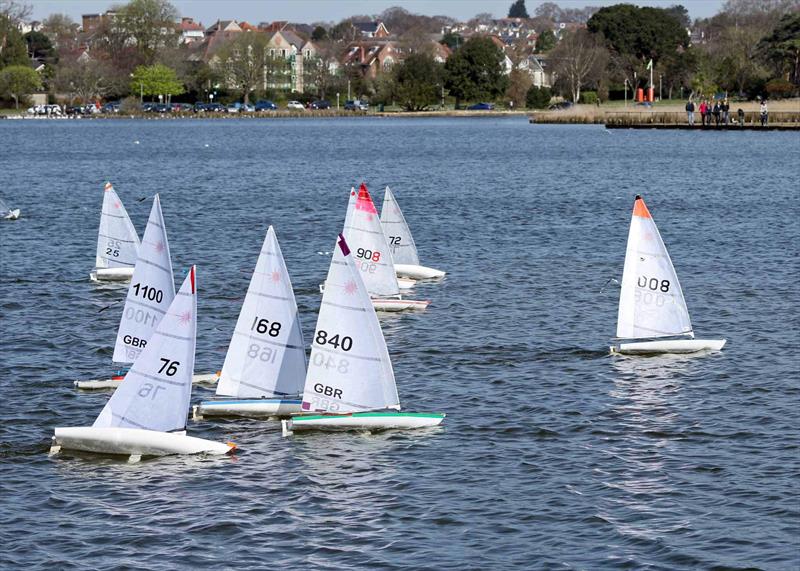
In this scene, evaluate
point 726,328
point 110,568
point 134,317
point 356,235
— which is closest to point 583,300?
point 726,328

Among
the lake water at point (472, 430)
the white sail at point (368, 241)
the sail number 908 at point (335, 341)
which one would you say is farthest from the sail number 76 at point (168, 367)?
the white sail at point (368, 241)

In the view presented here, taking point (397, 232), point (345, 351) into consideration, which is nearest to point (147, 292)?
point (345, 351)

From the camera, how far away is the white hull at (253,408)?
1096 inches

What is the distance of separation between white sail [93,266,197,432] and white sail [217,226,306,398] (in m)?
2.27

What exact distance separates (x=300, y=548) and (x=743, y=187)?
74204 millimetres

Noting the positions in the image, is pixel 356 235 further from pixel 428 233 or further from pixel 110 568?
pixel 428 233

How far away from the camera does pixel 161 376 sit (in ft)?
82.3

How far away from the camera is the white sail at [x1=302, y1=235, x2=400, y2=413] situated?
26188 millimetres

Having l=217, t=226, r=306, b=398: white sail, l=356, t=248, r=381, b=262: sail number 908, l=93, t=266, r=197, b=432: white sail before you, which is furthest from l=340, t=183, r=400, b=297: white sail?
l=93, t=266, r=197, b=432: white sail

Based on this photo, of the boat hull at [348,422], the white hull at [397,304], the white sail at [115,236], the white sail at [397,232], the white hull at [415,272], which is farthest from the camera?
the white hull at [415,272]

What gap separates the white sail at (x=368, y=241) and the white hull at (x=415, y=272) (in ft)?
20.6

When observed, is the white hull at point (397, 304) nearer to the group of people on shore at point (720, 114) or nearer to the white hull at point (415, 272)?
the white hull at point (415, 272)

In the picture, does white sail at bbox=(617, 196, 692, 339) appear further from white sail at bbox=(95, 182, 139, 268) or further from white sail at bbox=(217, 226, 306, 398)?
white sail at bbox=(95, 182, 139, 268)

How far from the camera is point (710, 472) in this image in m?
24.8
